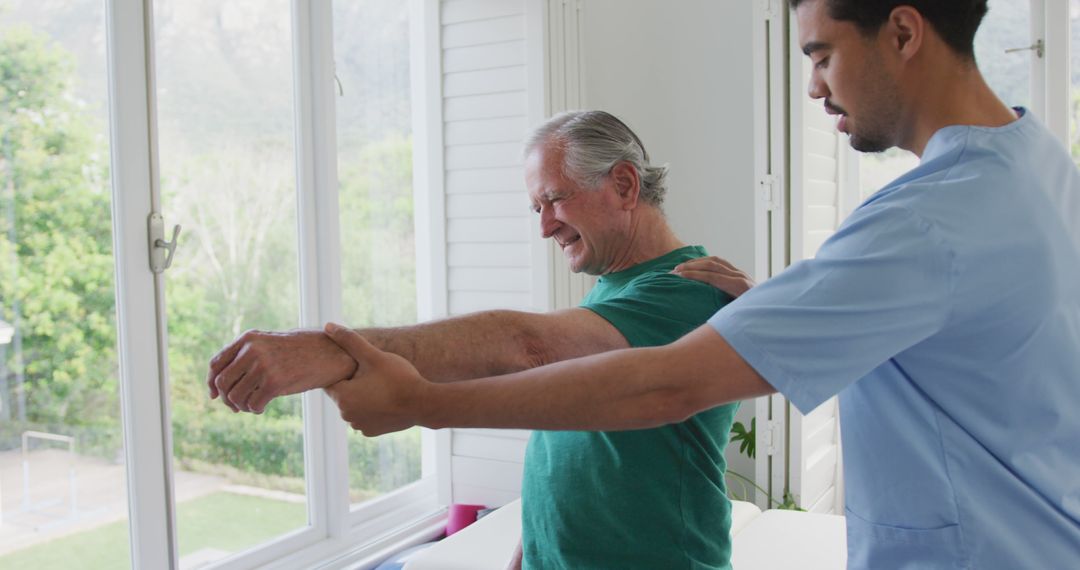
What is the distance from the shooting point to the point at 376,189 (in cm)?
324

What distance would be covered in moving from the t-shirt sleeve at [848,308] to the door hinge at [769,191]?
236 centimetres

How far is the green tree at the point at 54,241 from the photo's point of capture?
198cm

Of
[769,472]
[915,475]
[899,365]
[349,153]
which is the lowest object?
[769,472]

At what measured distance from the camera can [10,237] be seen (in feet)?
6.46

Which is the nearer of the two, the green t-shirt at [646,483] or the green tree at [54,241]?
the green t-shirt at [646,483]

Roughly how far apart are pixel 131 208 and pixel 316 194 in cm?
72

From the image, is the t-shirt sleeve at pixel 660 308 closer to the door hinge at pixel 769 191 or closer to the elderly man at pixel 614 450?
the elderly man at pixel 614 450

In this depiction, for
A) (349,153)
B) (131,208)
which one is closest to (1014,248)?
(131,208)

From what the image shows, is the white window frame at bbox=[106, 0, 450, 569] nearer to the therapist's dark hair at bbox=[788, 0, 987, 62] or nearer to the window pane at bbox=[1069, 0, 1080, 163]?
the therapist's dark hair at bbox=[788, 0, 987, 62]

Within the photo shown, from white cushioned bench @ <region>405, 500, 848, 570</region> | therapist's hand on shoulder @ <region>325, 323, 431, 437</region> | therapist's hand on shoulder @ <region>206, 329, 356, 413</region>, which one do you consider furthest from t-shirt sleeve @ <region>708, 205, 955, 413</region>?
white cushioned bench @ <region>405, 500, 848, 570</region>

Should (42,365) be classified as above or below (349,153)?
below

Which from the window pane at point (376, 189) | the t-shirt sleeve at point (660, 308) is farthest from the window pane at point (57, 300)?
the t-shirt sleeve at point (660, 308)

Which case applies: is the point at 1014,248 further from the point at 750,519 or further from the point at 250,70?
the point at 250,70

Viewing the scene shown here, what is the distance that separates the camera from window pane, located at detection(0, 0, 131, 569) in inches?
77.9
